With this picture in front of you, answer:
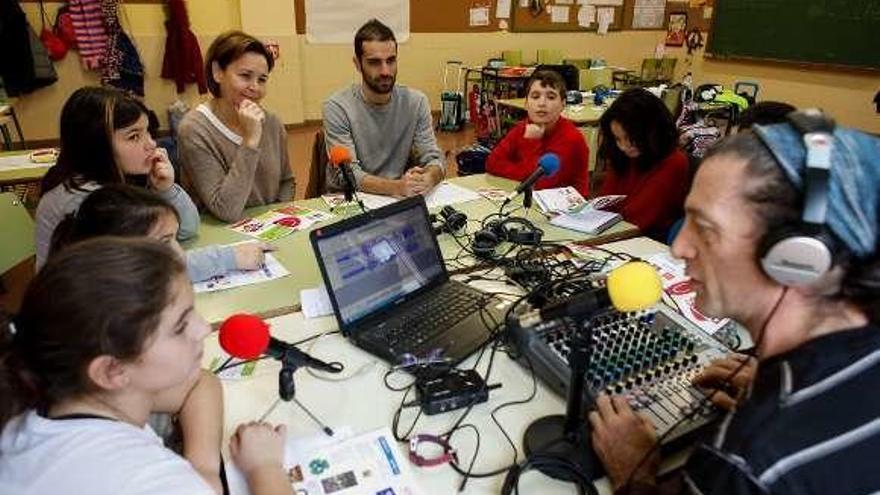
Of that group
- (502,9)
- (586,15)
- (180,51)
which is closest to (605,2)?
(586,15)

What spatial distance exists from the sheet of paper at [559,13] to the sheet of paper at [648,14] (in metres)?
1.21

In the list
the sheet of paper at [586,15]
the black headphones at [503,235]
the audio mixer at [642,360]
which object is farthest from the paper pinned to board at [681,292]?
the sheet of paper at [586,15]

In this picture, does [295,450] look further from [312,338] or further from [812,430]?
[812,430]

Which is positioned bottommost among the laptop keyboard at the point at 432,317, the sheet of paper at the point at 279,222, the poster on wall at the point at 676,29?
the laptop keyboard at the point at 432,317

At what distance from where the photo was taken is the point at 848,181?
738mm

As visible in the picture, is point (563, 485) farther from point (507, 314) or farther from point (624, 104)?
point (624, 104)

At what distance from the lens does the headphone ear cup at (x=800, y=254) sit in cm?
72

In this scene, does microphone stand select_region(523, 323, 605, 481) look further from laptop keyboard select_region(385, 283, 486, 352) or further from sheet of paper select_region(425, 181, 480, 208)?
sheet of paper select_region(425, 181, 480, 208)

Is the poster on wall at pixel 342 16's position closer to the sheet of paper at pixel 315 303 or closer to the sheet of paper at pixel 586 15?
the sheet of paper at pixel 586 15

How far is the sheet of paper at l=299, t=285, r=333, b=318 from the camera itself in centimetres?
150

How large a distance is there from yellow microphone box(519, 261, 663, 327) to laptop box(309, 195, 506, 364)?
418mm

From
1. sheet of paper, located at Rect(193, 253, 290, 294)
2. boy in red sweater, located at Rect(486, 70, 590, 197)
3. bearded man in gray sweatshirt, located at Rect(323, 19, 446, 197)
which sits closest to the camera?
sheet of paper, located at Rect(193, 253, 290, 294)

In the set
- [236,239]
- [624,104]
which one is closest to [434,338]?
[236,239]

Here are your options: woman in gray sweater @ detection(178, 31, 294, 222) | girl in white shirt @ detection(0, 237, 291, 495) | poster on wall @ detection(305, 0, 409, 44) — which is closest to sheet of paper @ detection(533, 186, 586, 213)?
woman in gray sweater @ detection(178, 31, 294, 222)
